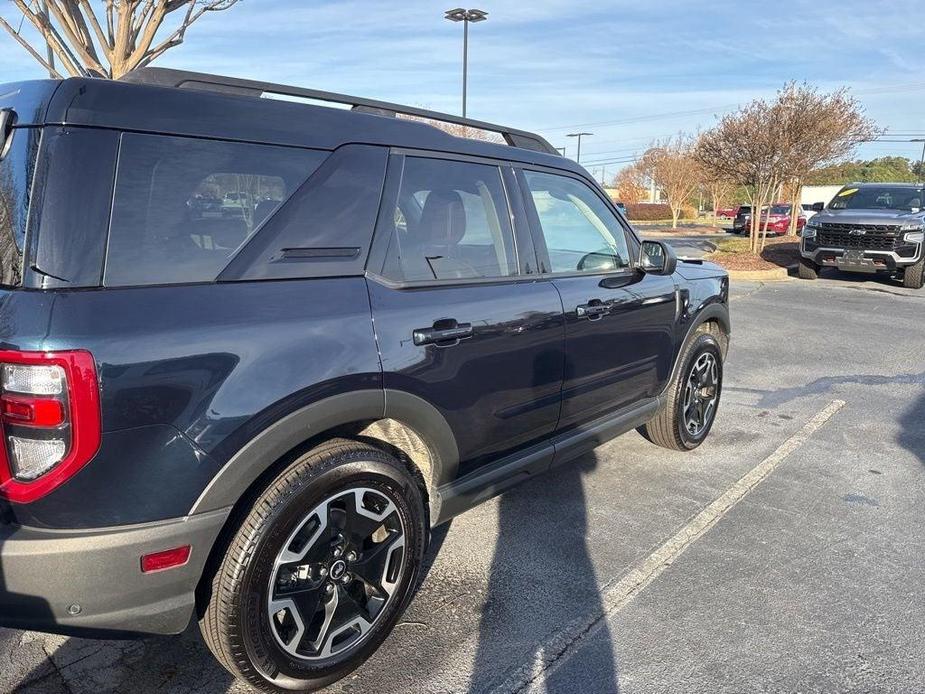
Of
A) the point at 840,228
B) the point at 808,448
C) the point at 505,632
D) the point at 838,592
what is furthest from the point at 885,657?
the point at 840,228

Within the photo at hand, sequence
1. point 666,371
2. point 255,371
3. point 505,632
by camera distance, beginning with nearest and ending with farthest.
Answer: point 255,371 < point 505,632 < point 666,371

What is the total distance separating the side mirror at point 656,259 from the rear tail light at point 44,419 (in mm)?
2812

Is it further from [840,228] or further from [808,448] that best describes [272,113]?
[840,228]

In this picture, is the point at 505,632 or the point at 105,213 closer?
the point at 105,213

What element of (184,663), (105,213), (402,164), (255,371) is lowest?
(184,663)

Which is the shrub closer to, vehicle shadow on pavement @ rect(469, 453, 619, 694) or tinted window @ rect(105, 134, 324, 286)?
vehicle shadow on pavement @ rect(469, 453, 619, 694)

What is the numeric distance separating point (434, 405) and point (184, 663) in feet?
4.13

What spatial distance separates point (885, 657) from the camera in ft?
8.19

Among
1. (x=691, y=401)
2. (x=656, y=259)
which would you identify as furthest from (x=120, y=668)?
(x=691, y=401)

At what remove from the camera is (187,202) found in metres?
2.00

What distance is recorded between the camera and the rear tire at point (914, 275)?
40.3 ft

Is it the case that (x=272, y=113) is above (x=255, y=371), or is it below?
above

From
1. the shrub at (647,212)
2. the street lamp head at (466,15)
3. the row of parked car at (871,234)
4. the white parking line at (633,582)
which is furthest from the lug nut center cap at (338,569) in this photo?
the shrub at (647,212)

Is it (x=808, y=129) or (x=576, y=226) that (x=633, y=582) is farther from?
(x=808, y=129)
